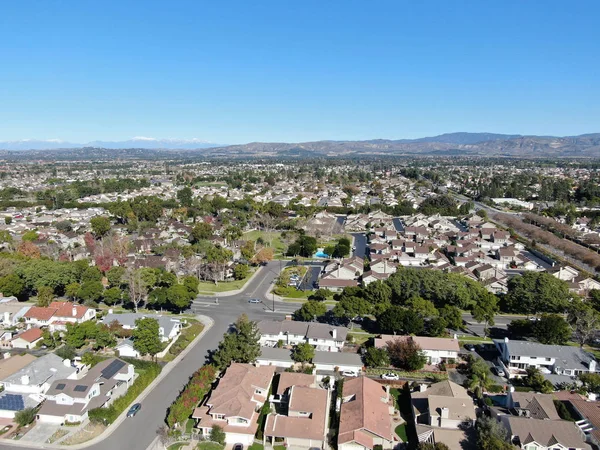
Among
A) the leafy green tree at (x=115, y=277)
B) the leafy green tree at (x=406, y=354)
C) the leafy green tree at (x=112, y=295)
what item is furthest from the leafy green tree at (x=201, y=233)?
the leafy green tree at (x=406, y=354)

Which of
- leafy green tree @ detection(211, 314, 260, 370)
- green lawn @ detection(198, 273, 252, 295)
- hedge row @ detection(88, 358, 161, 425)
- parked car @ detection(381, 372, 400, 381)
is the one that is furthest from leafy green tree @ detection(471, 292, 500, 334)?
hedge row @ detection(88, 358, 161, 425)

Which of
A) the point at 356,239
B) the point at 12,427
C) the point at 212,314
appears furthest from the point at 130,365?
the point at 356,239

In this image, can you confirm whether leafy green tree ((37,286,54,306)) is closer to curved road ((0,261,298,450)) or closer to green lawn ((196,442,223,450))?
curved road ((0,261,298,450))

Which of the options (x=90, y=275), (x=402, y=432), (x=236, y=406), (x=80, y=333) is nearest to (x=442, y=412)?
(x=402, y=432)

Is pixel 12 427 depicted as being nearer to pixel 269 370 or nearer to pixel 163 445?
pixel 163 445

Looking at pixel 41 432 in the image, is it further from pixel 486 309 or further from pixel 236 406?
pixel 486 309

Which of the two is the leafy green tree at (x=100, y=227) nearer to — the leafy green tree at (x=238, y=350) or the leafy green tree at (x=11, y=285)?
the leafy green tree at (x=11, y=285)
